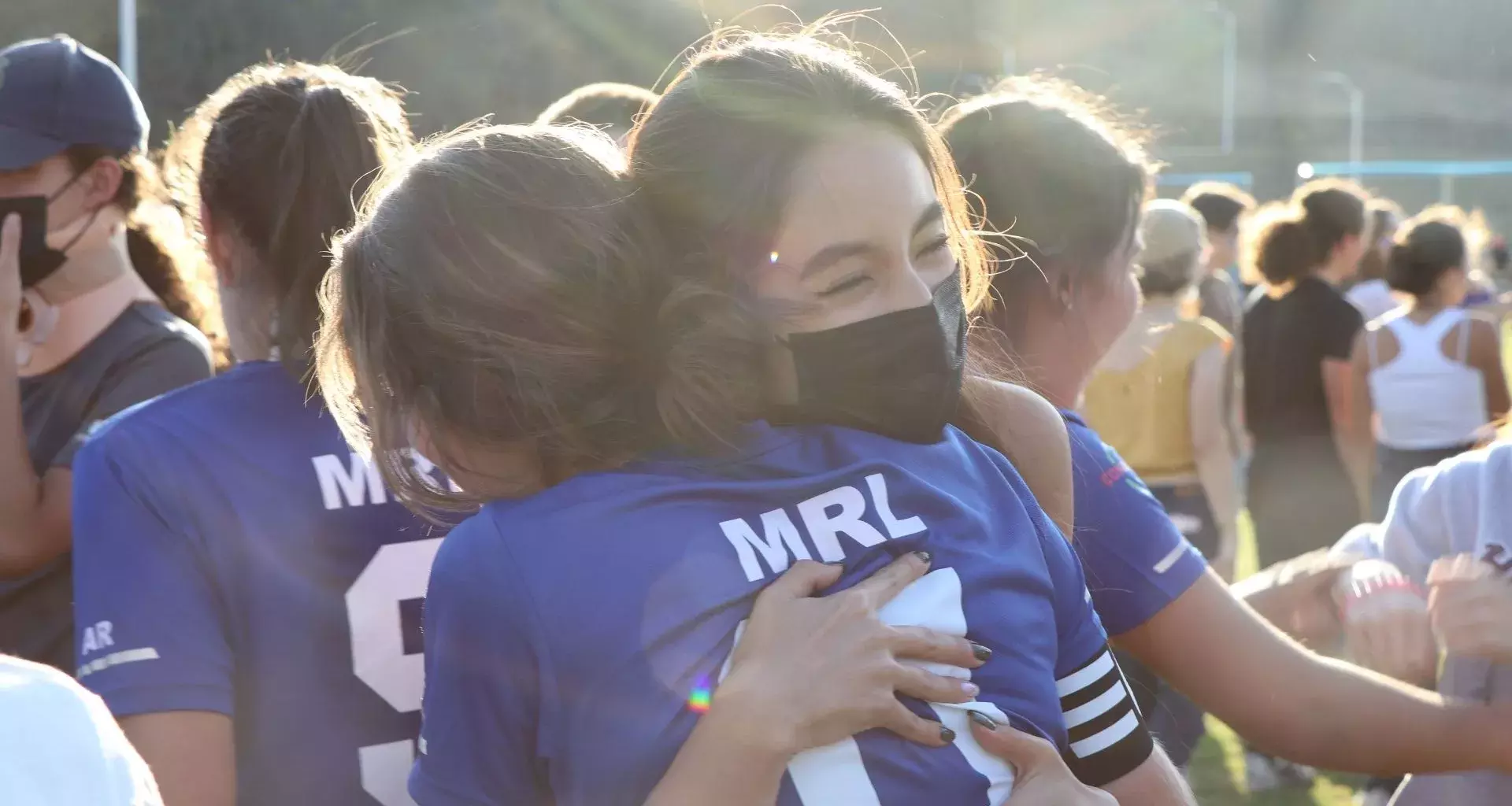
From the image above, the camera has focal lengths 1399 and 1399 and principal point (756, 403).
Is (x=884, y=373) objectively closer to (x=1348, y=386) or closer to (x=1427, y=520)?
(x=1427, y=520)

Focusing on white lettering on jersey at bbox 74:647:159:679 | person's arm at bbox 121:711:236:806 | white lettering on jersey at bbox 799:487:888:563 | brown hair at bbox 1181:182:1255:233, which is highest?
white lettering on jersey at bbox 799:487:888:563

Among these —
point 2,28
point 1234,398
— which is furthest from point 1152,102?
point 1234,398

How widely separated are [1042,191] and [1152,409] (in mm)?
3133

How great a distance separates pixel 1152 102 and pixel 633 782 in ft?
127

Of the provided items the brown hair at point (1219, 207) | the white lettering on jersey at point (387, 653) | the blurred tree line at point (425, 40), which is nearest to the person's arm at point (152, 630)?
the white lettering on jersey at point (387, 653)

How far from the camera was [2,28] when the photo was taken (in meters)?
13.4

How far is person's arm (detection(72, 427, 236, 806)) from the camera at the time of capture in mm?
1703

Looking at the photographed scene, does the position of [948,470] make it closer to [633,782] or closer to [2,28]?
[633,782]

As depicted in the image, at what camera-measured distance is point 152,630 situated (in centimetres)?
171

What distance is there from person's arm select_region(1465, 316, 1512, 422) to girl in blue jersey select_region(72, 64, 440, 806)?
5.65 m

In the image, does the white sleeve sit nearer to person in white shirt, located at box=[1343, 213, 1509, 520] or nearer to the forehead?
the forehead

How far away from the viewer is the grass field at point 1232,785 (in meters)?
5.55

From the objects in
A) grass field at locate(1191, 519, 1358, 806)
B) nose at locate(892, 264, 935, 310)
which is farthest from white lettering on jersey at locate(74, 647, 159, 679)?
grass field at locate(1191, 519, 1358, 806)

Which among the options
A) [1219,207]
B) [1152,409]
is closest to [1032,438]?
[1152,409]
